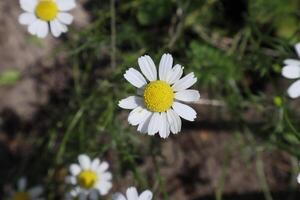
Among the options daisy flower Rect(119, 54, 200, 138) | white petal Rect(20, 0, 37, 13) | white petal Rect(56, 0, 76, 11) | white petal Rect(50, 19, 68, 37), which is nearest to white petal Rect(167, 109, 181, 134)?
daisy flower Rect(119, 54, 200, 138)

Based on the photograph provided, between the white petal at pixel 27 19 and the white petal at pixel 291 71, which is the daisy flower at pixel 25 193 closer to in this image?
the white petal at pixel 27 19

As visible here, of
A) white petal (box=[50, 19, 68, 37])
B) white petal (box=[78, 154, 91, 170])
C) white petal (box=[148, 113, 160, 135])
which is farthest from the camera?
white petal (box=[78, 154, 91, 170])

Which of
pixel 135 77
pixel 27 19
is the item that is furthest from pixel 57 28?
pixel 135 77

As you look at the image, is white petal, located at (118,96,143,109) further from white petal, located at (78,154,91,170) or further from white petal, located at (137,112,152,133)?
white petal, located at (78,154,91,170)

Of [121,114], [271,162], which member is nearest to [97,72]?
[121,114]

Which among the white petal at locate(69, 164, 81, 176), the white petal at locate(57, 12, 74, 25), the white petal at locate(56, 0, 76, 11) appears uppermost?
the white petal at locate(56, 0, 76, 11)

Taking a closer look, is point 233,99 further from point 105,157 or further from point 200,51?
point 105,157
